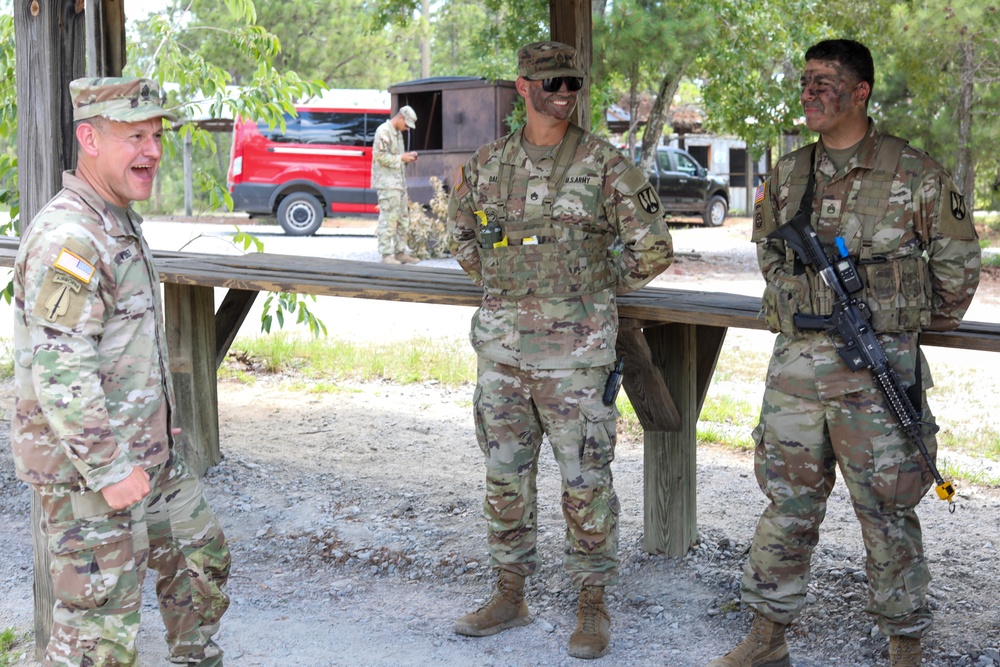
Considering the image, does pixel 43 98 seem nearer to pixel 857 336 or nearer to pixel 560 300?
pixel 560 300

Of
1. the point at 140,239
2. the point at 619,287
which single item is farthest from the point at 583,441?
the point at 140,239

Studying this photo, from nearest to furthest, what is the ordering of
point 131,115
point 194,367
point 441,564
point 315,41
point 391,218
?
point 131,115 < point 441,564 < point 194,367 < point 391,218 < point 315,41

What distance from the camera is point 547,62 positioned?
3.53m

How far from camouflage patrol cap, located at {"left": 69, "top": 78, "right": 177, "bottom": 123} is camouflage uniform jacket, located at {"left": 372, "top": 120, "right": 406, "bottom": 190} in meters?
9.71

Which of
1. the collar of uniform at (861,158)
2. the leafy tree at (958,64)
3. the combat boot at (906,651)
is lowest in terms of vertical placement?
Answer: the combat boot at (906,651)

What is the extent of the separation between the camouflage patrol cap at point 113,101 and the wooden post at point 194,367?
2470mm

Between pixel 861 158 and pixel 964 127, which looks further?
pixel 964 127

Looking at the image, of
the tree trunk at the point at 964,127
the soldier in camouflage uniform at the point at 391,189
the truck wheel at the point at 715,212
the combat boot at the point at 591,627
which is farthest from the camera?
the truck wheel at the point at 715,212

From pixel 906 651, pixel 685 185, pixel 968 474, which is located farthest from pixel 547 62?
pixel 685 185

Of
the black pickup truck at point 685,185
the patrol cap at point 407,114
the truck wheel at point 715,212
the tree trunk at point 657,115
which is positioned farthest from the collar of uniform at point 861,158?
the truck wheel at point 715,212

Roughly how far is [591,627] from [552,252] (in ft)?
4.19

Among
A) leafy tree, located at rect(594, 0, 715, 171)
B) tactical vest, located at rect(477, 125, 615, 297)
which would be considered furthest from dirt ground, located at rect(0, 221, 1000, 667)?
leafy tree, located at rect(594, 0, 715, 171)

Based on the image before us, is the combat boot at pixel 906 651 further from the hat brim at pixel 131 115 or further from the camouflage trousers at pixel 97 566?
the hat brim at pixel 131 115

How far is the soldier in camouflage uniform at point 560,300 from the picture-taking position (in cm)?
357
